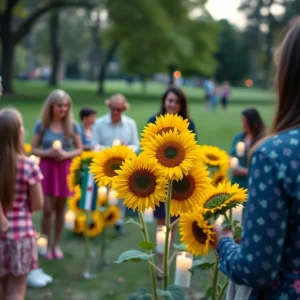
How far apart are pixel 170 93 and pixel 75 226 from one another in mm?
2480

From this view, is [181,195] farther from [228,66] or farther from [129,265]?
[228,66]

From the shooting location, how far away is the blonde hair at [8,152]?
3.64 metres

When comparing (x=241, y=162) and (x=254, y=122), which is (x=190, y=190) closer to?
(x=254, y=122)

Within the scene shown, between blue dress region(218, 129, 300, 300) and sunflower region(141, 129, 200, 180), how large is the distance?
21.3 inches

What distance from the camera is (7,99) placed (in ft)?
96.2

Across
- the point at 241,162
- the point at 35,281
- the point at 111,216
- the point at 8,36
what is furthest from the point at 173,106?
the point at 8,36

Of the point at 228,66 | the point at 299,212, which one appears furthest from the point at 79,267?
the point at 228,66

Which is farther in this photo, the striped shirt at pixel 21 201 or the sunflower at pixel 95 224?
the sunflower at pixel 95 224

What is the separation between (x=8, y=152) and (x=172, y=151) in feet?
6.17

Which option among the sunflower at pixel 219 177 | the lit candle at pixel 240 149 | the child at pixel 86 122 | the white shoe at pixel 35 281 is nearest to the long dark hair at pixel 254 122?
the lit candle at pixel 240 149

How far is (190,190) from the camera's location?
229cm

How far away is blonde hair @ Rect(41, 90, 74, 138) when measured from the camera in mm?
5582

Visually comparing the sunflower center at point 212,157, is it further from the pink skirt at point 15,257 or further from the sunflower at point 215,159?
the pink skirt at point 15,257

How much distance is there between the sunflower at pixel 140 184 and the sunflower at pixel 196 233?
12.4 inches
